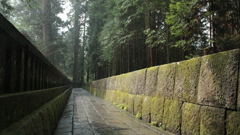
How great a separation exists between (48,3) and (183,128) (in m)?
27.0

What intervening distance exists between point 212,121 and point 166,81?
135 centimetres

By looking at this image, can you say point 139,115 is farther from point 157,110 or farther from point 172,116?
point 172,116

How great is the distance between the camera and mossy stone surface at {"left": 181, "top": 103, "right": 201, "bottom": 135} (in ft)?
8.32

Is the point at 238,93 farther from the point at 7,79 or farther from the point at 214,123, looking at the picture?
the point at 7,79

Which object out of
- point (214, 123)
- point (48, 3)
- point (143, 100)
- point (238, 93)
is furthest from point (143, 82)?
point (48, 3)

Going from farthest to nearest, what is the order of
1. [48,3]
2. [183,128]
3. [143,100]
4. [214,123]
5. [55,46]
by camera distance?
[55,46]
[48,3]
[143,100]
[183,128]
[214,123]

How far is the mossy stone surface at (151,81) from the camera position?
4.03 metres

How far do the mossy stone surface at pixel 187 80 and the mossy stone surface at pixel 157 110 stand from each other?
536 millimetres

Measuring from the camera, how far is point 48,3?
2541 centimetres

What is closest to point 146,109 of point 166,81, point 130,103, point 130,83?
point 166,81

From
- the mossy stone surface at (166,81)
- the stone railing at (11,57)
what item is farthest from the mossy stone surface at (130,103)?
the stone railing at (11,57)

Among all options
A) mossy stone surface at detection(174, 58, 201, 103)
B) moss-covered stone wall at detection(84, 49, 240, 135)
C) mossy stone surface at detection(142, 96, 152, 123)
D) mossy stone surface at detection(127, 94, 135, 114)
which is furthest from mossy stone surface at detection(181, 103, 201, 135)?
mossy stone surface at detection(127, 94, 135, 114)

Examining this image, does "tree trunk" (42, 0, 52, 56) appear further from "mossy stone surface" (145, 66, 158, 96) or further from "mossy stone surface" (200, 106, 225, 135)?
"mossy stone surface" (200, 106, 225, 135)

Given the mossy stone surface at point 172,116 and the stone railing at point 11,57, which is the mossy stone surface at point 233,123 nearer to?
the mossy stone surface at point 172,116
